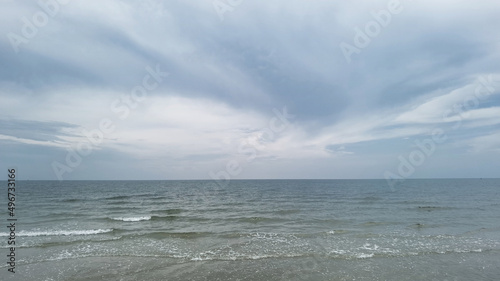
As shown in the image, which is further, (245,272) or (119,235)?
(119,235)

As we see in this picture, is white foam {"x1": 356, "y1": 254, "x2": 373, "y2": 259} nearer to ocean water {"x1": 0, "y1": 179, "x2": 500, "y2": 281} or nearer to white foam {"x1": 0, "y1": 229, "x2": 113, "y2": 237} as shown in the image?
ocean water {"x1": 0, "y1": 179, "x2": 500, "y2": 281}

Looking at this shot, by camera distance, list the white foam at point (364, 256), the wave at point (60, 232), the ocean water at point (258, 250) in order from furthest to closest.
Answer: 1. the wave at point (60, 232)
2. the white foam at point (364, 256)
3. the ocean water at point (258, 250)

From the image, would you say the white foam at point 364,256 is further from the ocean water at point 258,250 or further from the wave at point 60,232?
the wave at point 60,232

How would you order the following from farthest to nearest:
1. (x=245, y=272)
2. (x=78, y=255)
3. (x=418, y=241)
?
(x=418, y=241)
(x=78, y=255)
(x=245, y=272)

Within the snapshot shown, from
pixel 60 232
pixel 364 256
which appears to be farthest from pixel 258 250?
pixel 60 232

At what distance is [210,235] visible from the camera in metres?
19.0

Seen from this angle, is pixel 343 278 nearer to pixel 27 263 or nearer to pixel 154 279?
pixel 154 279

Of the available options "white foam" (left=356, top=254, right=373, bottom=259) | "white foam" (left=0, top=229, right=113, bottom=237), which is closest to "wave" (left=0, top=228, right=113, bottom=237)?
"white foam" (left=0, top=229, right=113, bottom=237)

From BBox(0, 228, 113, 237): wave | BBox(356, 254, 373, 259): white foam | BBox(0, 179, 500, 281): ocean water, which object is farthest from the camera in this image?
BBox(0, 228, 113, 237): wave

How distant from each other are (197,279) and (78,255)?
8396mm

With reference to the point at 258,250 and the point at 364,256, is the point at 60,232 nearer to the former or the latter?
the point at 258,250

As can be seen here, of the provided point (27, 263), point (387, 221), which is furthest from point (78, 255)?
point (387, 221)

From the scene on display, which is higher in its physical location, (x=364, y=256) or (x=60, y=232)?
(x=364, y=256)

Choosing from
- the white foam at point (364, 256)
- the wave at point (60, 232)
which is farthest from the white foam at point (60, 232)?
the white foam at point (364, 256)
